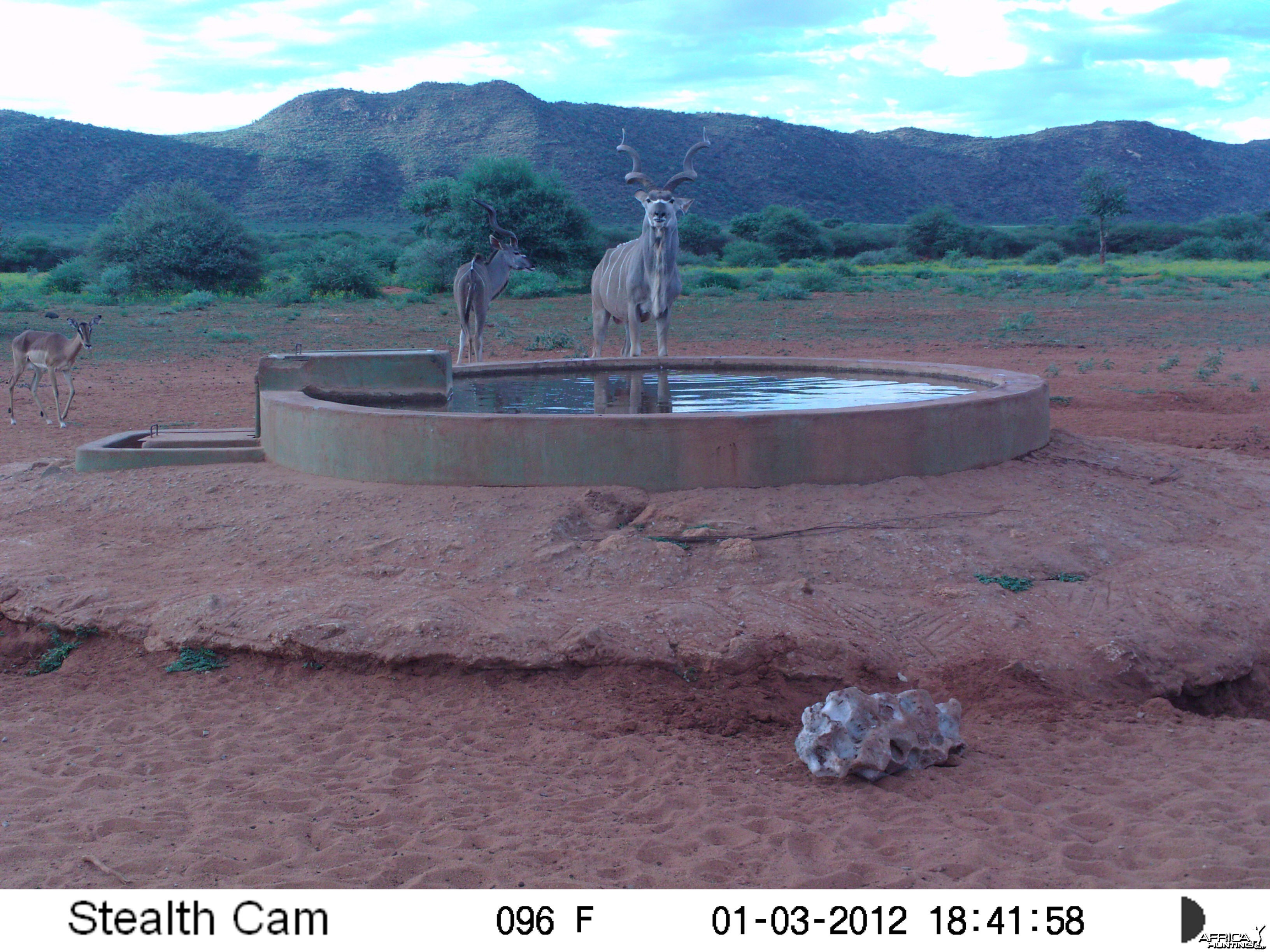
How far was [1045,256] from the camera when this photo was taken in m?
46.5

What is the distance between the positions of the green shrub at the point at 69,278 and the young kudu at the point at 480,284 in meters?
21.6

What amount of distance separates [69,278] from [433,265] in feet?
34.2

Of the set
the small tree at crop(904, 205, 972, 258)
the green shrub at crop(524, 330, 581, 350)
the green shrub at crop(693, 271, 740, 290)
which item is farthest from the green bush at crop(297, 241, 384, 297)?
the small tree at crop(904, 205, 972, 258)

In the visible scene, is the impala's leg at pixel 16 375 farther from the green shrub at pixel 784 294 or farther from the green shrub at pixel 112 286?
the green shrub at pixel 784 294

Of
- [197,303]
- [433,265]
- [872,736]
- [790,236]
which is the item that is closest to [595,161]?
[790,236]

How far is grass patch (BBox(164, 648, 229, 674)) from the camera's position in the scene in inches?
212

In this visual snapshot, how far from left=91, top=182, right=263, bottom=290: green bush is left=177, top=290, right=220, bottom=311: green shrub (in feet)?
14.5

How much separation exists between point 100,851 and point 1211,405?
12.5 meters

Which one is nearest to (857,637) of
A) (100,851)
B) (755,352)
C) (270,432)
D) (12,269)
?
(100,851)

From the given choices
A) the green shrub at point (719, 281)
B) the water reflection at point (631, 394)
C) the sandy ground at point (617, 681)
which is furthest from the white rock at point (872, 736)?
the green shrub at point (719, 281)

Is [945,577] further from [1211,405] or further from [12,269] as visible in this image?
[12,269]

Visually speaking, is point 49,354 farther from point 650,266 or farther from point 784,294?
point 784,294

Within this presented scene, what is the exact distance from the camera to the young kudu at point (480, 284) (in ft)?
46.8

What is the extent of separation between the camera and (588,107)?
249 feet
